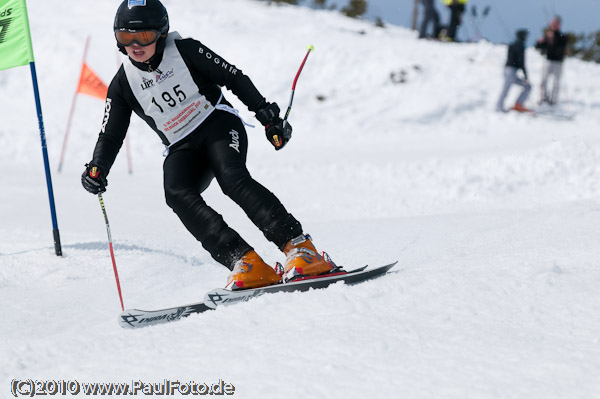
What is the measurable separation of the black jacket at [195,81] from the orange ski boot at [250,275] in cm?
96

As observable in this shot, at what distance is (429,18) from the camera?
17078 mm

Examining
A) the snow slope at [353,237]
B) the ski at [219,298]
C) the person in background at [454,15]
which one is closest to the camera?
the snow slope at [353,237]

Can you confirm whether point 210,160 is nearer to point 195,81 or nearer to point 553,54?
point 195,81

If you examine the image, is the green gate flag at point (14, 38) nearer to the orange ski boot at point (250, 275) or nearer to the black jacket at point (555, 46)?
the orange ski boot at point (250, 275)

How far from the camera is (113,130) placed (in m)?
3.70

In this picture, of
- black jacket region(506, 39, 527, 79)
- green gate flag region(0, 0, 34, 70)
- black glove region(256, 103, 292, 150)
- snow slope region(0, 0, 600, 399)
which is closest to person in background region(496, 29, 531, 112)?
black jacket region(506, 39, 527, 79)

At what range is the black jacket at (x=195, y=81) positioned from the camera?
358 centimetres

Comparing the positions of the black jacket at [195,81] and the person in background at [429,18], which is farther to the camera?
the person in background at [429,18]

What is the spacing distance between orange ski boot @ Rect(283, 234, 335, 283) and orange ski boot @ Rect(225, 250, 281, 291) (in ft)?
0.30

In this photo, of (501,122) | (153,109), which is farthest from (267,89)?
(153,109)

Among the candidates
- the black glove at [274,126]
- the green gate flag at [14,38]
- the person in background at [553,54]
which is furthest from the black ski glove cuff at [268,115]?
the person in background at [553,54]

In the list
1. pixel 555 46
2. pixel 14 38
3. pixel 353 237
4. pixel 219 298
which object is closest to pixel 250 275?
pixel 219 298

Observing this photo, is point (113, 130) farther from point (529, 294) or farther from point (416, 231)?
point (416, 231)

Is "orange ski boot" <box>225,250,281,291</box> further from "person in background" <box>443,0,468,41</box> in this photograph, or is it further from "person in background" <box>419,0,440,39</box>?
"person in background" <box>443,0,468,41</box>
